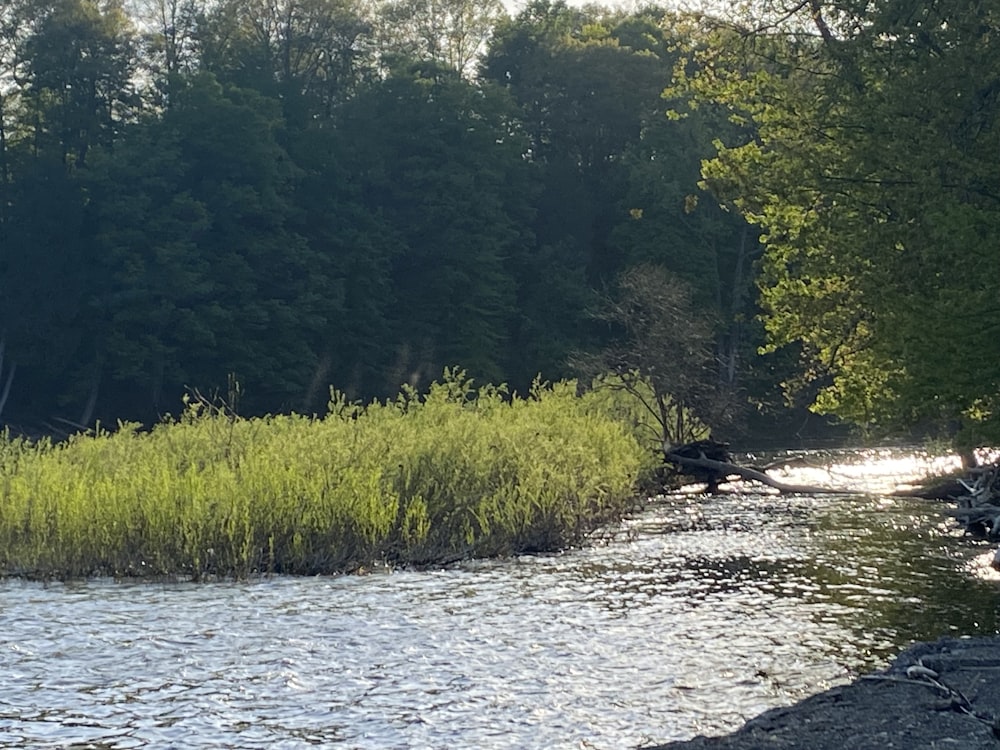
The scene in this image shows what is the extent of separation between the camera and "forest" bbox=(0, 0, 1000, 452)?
88.0ft

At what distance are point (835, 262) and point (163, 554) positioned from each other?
→ 12.8 m

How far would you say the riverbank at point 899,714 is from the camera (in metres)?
8.38

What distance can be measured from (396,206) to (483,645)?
53015 mm

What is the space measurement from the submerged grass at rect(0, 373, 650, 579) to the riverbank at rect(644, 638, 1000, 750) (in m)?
7.95

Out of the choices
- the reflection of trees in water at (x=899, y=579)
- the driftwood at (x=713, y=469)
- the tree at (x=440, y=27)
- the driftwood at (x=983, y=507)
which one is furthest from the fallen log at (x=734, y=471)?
the tree at (x=440, y=27)

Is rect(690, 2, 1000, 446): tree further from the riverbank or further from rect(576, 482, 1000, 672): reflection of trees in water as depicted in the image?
the riverbank

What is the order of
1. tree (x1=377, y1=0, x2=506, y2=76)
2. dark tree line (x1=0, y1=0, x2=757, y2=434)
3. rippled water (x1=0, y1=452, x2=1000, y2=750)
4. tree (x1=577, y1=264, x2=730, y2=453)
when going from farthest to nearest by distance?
tree (x1=377, y1=0, x2=506, y2=76), dark tree line (x1=0, y1=0, x2=757, y2=434), tree (x1=577, y1=264, x2=730, y2=453), rippled water (x1=0, y1=452, x2=1000, y2=750)

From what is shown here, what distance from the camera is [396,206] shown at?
63750mm

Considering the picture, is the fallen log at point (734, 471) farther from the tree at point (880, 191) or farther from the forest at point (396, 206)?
the tree at point (880, 191)

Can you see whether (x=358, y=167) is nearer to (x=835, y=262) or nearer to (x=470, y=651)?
(x=835, y=262)

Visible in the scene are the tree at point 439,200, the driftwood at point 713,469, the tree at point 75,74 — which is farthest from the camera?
the tree at point 439,200

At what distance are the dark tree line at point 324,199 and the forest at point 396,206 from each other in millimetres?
145

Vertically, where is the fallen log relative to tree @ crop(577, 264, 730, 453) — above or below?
below

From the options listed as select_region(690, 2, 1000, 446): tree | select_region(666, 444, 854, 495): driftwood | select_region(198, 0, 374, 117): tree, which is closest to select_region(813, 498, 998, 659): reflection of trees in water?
select_region(690, 2, 1000, 446): tree
